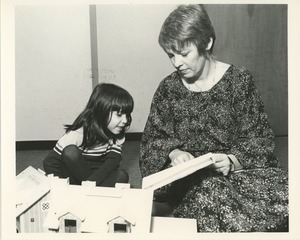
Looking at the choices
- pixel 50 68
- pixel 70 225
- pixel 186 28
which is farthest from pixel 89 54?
pixel 70 225

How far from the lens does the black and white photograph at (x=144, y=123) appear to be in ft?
1.90

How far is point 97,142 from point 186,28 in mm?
255

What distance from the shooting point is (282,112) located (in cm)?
66

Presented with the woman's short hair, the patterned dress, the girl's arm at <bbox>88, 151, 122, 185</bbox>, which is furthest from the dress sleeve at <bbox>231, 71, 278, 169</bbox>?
the girl's arm at <bbox>88, 151, 122, 185</bbox>

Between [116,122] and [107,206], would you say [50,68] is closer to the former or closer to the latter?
[116,122]

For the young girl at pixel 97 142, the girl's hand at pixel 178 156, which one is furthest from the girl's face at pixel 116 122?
the girl's hand at pixel 178 156

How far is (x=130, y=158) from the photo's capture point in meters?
0.72

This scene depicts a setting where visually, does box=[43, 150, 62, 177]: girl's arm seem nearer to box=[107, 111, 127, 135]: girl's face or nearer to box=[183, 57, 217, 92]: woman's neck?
box=[107, 111, 127, 135]: girl's face

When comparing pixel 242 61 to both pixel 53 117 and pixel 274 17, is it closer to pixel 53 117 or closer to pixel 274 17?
pixel 274 17

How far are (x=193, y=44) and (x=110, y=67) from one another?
0.15 meters

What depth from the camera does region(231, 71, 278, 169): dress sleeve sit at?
64 centimetres

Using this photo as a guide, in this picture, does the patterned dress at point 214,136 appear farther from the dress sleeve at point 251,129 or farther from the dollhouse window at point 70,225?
the dollhouse window at point 70,225

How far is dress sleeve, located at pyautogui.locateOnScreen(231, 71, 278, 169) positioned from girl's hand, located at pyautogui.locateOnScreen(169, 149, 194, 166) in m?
0.08
